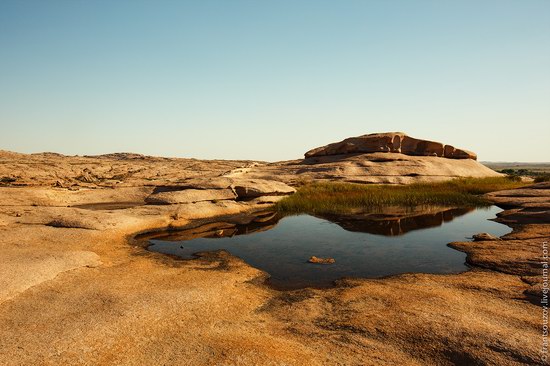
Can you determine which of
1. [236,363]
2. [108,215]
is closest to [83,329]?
[236,363]

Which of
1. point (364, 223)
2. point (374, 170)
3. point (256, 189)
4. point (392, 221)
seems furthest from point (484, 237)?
point (374, 170)

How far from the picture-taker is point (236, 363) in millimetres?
5652

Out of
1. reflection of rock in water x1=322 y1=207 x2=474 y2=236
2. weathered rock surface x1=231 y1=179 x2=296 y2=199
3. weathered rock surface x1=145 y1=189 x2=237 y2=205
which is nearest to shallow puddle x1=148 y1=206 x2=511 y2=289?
reflection of rock in water x1=322 y1=207 x2=474 y2=236

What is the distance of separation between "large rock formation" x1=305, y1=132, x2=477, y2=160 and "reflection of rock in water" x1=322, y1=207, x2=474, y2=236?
64.8ft

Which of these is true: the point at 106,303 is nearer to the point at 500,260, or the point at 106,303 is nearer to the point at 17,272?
the point at 17,272

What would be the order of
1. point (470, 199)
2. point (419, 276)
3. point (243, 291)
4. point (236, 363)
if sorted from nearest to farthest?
point (236, 363), point (243, 291), point (419, 276), point (470, 199)

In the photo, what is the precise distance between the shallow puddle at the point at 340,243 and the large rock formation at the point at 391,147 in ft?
67.8

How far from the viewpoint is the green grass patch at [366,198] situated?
2548 centimetres

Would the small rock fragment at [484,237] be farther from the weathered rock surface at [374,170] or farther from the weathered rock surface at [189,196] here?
the weathered rock surface at [374,170]

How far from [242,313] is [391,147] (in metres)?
40.3

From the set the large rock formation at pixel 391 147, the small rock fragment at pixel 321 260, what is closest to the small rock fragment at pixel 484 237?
the small rock fragment at pixel 321 260

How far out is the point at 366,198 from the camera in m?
27.1

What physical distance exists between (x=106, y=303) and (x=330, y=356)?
5.54 meters

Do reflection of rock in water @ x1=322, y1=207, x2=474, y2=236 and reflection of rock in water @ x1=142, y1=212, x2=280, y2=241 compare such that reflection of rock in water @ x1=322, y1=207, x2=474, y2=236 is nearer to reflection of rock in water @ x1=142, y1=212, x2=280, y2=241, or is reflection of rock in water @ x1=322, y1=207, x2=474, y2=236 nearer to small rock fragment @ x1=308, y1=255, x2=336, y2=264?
reflection of rock in water @ x1=142, y1=212, x2=280, y2=241
